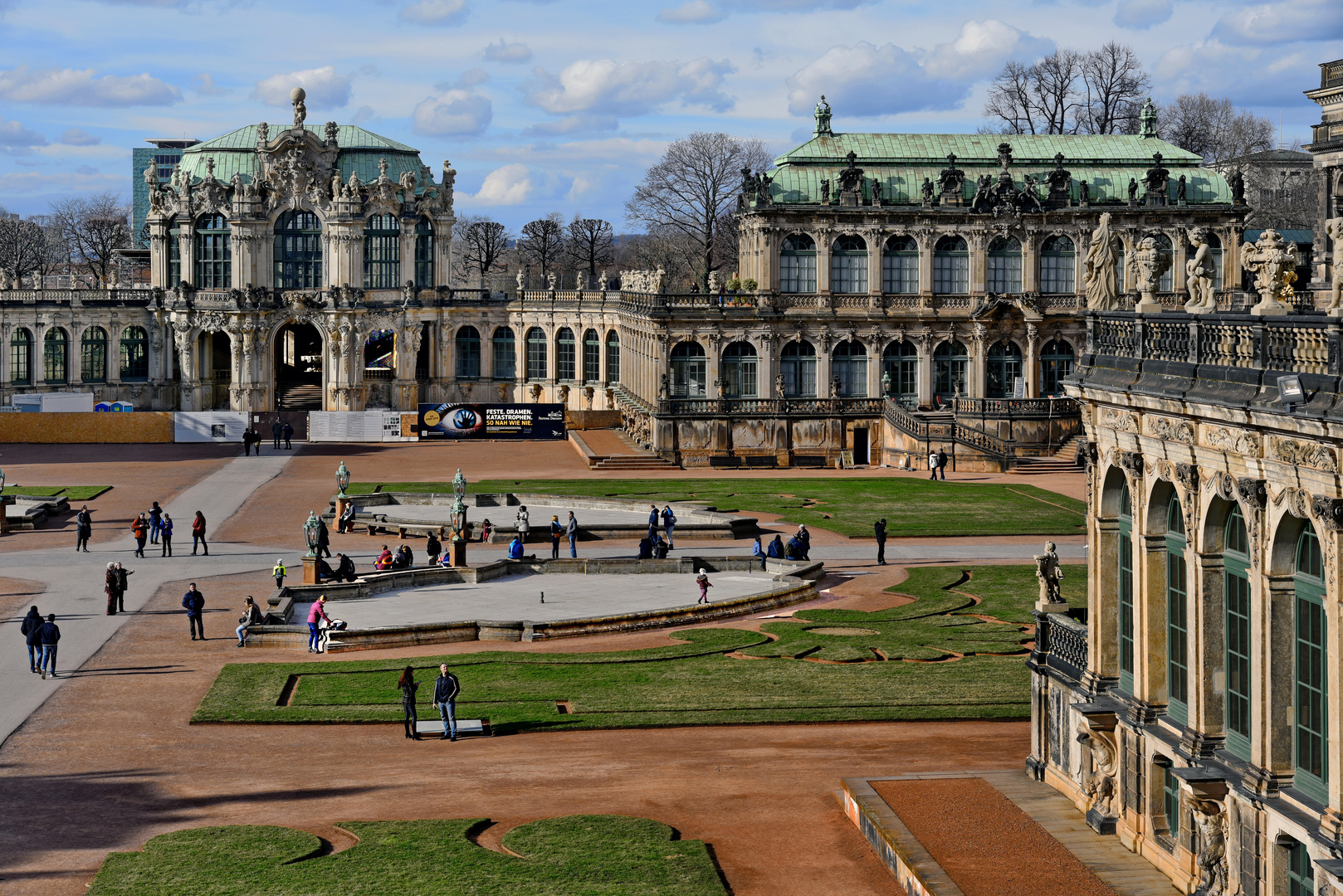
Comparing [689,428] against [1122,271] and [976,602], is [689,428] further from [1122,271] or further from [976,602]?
[976,602]

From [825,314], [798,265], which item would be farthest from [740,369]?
[798,265]

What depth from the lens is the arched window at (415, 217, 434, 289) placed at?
122m

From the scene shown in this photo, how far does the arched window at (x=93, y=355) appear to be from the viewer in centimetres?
11856

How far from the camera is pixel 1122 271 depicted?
213 feet

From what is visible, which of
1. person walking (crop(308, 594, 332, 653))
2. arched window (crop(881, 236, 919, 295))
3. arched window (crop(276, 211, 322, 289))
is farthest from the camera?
arched window (crop(276, 211, 322, 289))

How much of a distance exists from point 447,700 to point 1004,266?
7008 centimetres

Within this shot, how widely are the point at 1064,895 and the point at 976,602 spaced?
85.5 ft

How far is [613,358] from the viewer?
4739 inches

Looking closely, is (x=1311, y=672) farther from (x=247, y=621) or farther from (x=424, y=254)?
(x=424, y=254)

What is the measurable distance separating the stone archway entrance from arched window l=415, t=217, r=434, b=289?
9550mm

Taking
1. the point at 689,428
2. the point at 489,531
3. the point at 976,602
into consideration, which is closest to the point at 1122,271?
the point at 976,602

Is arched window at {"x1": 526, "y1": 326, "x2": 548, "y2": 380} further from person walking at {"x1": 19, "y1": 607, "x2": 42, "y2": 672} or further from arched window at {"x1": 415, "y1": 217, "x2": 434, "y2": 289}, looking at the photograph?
person walking at {"x1": 19, "y1": 607, "x2": 42, "y2": 672}

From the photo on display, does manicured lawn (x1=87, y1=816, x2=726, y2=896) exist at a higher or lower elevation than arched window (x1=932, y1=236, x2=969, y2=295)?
lower

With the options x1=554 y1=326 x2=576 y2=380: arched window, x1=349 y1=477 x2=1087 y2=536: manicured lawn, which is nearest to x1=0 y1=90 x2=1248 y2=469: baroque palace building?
x1=554 y1=326 x2=576 y2=380: arched window
